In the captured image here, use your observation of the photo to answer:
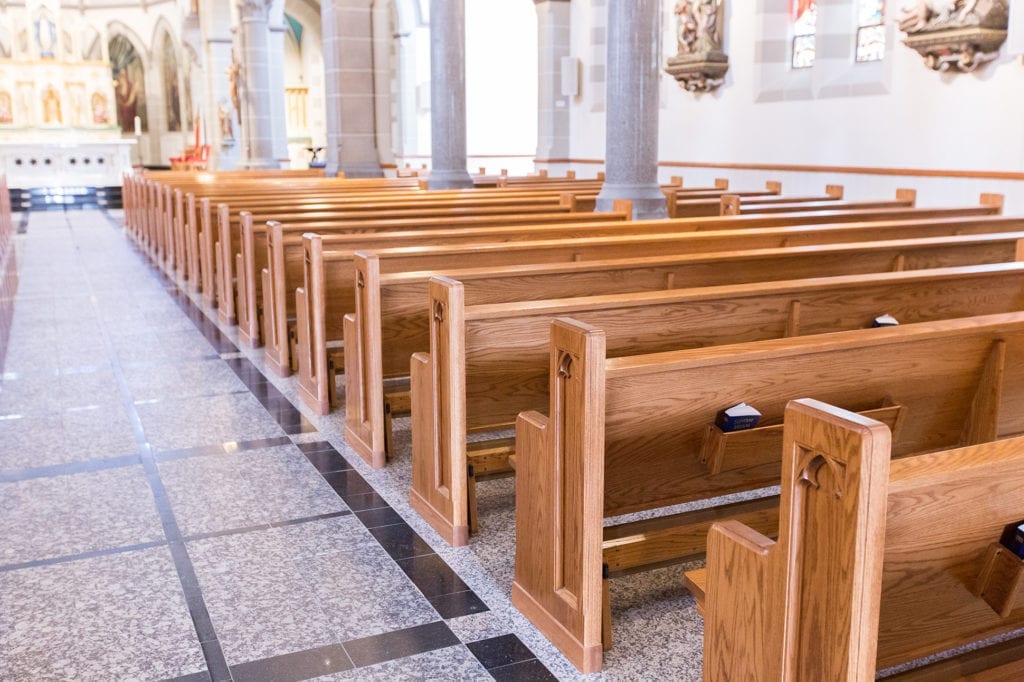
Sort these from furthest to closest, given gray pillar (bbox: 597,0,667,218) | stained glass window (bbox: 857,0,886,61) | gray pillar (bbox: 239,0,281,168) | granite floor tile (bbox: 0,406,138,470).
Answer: gray pillar (bbox: 239,0,281,168)
stained glass window (bbox: 857,0,886,61)
gray pillar (bbox: 597,0,667,218)
granite floor tile (bbox: 0,406,138,470)

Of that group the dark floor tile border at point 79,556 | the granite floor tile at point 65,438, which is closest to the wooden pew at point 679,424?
the dark floor tile border at point 79,556

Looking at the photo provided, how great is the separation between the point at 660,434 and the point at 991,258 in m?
3.27

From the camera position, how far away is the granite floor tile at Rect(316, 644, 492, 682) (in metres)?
2.45

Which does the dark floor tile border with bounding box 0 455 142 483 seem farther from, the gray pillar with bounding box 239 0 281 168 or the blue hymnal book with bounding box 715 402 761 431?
the gray pillar with bounding box 239 0 281 168

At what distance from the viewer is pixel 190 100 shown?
29.4 meters

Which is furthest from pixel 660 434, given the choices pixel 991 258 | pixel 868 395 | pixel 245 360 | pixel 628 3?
pixel 628 3

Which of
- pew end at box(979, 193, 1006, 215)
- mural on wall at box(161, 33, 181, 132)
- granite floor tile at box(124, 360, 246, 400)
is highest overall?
mural on wall at box(161, 33, 181, 132)

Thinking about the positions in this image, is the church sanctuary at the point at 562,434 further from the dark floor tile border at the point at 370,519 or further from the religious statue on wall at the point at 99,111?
the religious statue on wall at the point at 99,111

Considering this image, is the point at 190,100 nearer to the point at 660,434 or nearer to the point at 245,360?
the point at 245,360

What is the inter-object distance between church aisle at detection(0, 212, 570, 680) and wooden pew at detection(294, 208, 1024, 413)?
30cm

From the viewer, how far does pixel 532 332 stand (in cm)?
325

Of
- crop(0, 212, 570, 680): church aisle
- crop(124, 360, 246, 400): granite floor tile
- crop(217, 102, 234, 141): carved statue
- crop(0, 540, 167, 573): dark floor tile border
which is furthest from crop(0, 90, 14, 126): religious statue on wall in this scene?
crop(0, 540, 167, 573): dark floor tile border

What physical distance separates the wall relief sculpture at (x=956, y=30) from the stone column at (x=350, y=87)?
8.79m

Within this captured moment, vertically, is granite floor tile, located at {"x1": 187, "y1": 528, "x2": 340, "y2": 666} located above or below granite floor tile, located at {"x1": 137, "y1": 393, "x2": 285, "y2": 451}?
below
